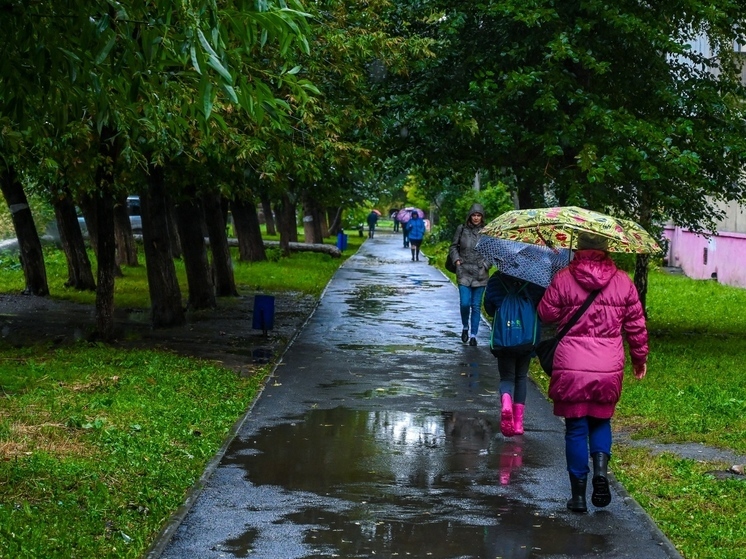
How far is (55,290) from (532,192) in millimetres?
11187

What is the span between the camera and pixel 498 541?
20.6 ft

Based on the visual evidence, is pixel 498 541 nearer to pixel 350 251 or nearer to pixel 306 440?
pixel 306 440

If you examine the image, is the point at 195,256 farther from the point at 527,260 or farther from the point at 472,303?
the point at 527,260

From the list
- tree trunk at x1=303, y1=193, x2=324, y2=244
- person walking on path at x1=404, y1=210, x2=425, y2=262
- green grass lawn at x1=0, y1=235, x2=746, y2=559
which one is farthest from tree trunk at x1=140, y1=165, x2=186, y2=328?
tree trunk at x1=303, y1=193, x2=324, y2=244

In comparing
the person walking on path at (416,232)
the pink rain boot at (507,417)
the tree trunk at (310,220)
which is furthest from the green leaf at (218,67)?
the tree trunk at (310,220)

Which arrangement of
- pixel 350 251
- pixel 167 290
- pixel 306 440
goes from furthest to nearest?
pixel 350 251 < pixel 167 290 < pixel 306 440

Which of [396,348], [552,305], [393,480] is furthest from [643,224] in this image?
[552,305]

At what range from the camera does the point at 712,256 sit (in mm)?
31031

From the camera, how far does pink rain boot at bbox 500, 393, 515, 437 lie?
9.27 meters

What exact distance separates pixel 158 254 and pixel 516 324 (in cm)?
910

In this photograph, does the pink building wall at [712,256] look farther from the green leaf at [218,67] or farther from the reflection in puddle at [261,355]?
the green leaf at [218,67]

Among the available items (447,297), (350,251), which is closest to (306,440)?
(447,297)

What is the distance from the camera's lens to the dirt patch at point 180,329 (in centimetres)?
1514

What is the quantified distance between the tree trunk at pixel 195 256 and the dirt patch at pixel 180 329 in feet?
1.09
